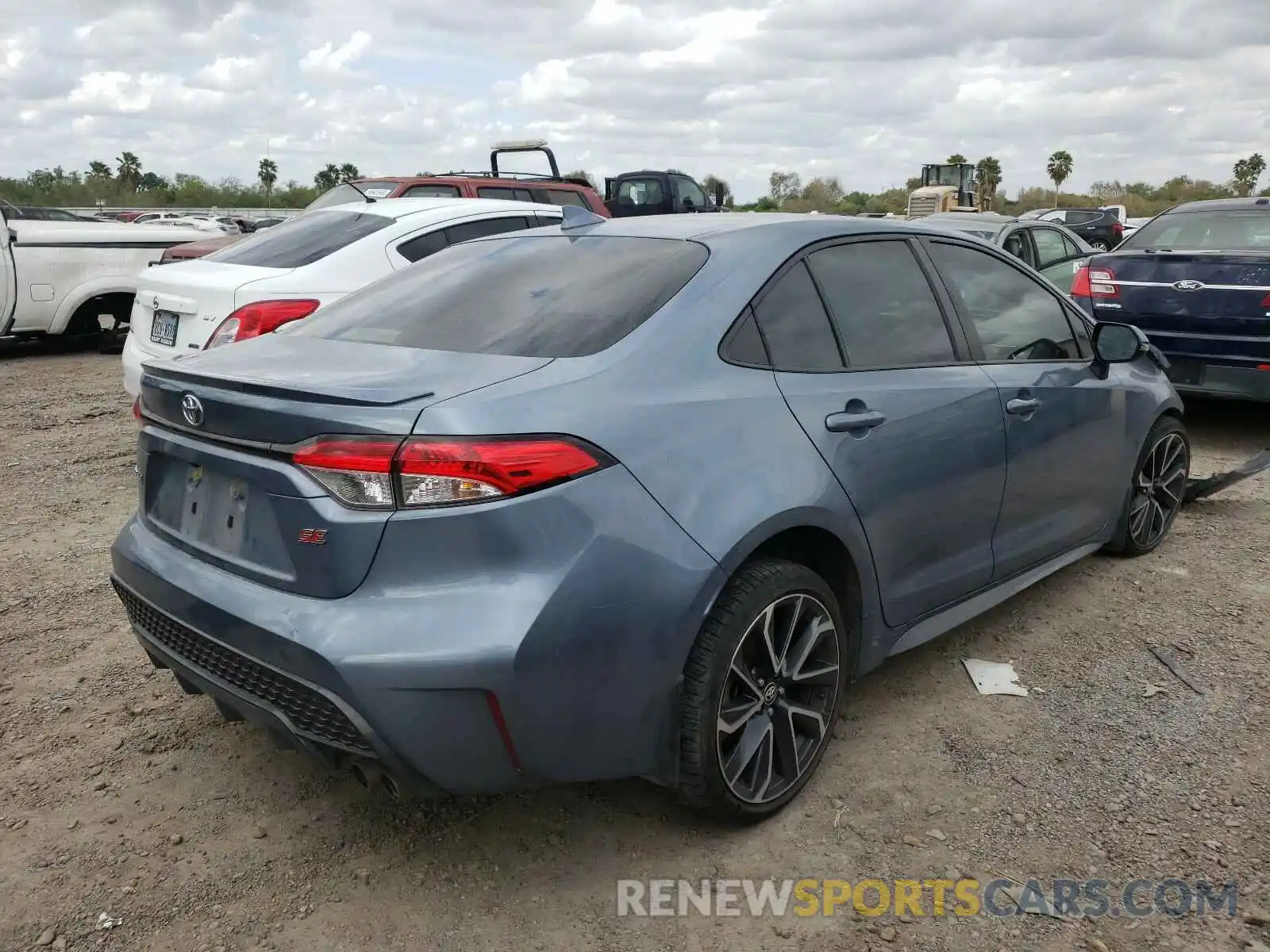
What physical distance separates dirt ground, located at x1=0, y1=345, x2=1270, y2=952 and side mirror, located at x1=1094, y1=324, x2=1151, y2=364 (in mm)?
1079

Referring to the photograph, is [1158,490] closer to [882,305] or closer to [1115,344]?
[1115,344]

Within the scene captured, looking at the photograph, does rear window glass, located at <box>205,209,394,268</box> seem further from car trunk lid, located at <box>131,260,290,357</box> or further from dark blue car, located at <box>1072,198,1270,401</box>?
dark blue car, located at <box>1072,198,1270,401</box>

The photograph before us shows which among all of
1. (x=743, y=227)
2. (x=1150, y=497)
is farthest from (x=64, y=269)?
(x=1150, y=497)

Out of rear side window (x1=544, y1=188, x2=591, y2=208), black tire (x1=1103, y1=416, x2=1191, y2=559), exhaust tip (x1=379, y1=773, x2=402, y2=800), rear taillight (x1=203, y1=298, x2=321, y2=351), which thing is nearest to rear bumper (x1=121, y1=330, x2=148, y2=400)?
rear taillight (x1=203, y1=298, x2=321, y2=351)

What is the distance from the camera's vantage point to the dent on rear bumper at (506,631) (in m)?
2.14

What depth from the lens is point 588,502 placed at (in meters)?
2.24

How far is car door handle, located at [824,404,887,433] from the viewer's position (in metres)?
2.83

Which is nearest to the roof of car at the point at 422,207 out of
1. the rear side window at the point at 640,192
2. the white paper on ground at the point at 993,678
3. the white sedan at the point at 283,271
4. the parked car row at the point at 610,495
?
the white sedan at the point at 283,271

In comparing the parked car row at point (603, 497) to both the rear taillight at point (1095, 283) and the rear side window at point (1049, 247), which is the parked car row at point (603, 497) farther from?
the rear side window at point (1049, 247)

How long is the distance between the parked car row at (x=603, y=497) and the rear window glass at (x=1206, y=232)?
14.7 feet

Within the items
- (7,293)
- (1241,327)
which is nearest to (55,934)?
(1241,327)

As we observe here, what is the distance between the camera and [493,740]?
2.21 meters

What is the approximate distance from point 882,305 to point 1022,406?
27.9 inches

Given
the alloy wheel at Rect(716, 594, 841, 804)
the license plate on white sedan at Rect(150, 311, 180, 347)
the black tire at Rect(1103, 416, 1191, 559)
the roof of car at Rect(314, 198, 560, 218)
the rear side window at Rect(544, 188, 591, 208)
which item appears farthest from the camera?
the rear side window at Rect(544, 188, 591, 208)
